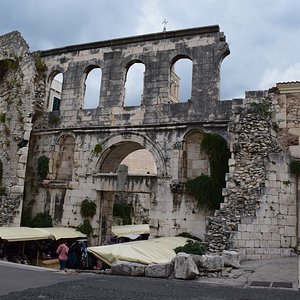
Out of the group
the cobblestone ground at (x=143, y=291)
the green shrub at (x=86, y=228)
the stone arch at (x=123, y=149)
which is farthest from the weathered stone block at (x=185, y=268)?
the green shrub at (x=86, y=228)

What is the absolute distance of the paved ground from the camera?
704 centimetres

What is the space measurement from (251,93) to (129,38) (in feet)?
20.8

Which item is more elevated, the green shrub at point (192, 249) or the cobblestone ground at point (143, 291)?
the green shrub at point (192, 249)

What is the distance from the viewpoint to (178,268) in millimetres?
9320

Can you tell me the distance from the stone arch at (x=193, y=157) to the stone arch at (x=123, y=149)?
0.86m

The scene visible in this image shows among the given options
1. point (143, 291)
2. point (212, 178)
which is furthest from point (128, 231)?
point (143, 291)

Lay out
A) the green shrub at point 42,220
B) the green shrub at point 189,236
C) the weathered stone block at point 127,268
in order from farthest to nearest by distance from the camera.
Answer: the green shrub at point 42,220, the green shrub at point 189,236, the weathered stone block at point 127,268

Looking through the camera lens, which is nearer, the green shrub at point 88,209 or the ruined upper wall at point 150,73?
the ruined upper wall at point 150,73

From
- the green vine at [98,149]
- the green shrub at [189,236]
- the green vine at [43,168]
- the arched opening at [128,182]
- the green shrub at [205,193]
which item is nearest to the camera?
the green shrub at [205,193]

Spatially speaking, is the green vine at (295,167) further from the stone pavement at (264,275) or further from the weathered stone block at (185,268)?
the weathered stone block at (185,268)

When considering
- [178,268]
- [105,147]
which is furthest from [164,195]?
[178,268]

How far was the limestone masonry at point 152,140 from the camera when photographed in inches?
504

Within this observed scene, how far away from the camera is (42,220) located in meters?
16.9

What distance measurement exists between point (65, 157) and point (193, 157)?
621cm
